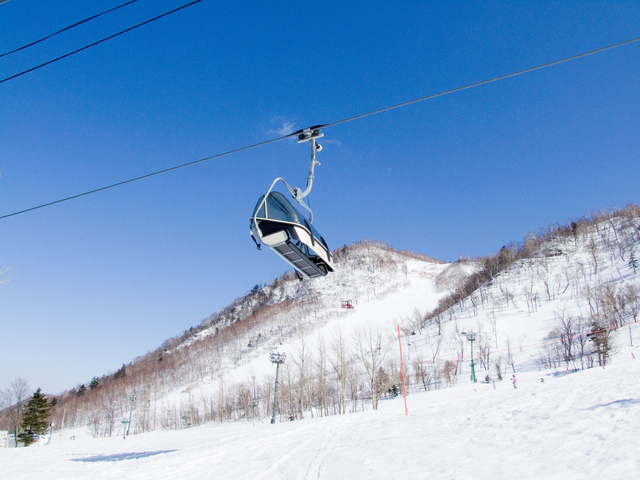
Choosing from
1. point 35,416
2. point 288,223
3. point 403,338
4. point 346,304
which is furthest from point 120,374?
point 288,223

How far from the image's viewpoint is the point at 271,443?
11.8 m

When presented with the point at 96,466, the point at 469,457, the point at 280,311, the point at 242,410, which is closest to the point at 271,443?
the point at 96,466

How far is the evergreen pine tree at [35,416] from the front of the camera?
154ft

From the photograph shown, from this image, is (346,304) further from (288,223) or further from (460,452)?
(288,223)

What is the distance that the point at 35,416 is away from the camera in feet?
157

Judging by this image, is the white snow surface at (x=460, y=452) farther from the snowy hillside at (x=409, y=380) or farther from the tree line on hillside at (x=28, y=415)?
the tree line on hillside at (x=28, y=415)

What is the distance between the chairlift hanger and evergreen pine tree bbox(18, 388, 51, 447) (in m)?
57.9

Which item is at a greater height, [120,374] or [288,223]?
[288,223]

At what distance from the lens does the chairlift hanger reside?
6621 mm

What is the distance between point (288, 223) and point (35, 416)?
198 ft

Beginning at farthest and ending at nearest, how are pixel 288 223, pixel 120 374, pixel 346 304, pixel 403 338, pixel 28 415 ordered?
pixel 120 374, pixel 346 304, pixel 403 338, pixel 28 415, pixel 288 223

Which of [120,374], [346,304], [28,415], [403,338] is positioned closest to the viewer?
[28,415]

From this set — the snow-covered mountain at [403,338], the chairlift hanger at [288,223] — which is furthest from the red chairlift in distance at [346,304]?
the chairlift hanger at [288,223]

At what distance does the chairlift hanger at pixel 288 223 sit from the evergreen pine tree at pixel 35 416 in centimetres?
5791
